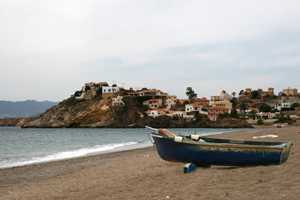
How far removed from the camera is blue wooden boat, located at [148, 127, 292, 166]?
1466 centimetres

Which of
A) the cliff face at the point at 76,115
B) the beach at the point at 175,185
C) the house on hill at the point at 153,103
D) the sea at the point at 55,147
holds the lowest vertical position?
the sea at the point at 55,147

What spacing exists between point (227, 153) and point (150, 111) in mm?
138161

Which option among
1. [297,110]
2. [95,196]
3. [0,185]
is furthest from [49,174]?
[297,110]

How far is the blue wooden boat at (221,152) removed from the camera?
14.7 metres

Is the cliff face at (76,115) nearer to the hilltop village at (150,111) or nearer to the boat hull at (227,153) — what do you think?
the hilltop village at (150,111)

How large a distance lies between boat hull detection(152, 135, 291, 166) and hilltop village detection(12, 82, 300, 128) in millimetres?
121756

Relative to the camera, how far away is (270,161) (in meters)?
14.7

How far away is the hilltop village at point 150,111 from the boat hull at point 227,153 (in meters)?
122

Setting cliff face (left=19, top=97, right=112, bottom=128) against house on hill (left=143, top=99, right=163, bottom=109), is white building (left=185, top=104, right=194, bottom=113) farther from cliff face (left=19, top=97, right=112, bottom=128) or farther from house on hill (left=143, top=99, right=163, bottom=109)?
cliff face (left=19, top=97, right=112, bottom=128)

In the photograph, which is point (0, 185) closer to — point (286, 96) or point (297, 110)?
point (297, 110)

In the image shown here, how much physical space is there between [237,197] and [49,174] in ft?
37.1

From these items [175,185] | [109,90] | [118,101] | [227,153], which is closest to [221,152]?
[227,153]

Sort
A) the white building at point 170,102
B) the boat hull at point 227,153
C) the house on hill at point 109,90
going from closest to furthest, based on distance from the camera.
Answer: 1. the boat hull at point 227,153
2. the house on hill at point 109,90
3. the white building at point 170,102

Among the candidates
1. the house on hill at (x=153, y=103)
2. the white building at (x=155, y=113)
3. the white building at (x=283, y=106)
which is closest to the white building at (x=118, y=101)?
the house on hill at (x=153, y=103)
